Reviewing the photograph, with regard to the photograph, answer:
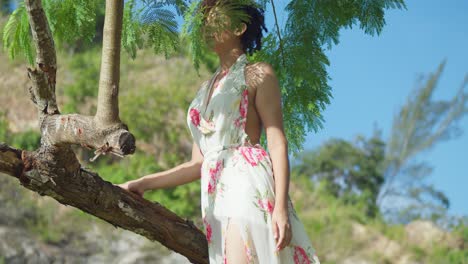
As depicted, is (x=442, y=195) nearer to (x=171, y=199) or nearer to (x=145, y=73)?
(x=145, y=73)

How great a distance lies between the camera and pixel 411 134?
1481cm

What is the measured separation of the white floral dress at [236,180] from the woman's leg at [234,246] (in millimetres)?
14

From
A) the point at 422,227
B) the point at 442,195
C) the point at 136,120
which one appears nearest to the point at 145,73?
the point at 136,120

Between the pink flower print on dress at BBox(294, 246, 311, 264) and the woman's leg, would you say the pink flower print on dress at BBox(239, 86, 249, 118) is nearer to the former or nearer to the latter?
the woman's leg

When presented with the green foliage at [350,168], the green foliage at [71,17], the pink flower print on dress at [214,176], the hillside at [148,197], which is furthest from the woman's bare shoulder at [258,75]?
the green foliage at [350,168]

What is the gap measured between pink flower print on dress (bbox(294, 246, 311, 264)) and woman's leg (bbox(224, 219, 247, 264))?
0.17 meters

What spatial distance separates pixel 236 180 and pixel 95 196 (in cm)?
43

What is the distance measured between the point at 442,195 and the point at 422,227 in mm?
4258

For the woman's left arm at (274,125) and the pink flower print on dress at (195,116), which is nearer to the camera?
the woman's left arm at (274,125)

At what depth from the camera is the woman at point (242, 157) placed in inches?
83.8

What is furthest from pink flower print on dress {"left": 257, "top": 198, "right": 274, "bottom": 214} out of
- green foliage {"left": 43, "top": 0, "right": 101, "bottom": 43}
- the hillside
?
the hillside

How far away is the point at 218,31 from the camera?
88.4 inches

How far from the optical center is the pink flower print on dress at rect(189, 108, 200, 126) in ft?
7.67

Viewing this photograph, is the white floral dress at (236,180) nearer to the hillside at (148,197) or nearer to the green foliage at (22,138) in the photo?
the hillside at (148,197)
